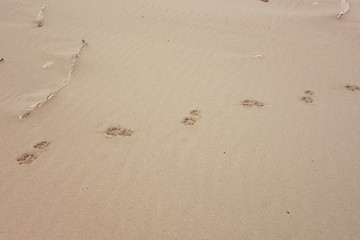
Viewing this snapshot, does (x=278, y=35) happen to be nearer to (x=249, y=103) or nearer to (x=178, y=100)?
(x=249, y=103)

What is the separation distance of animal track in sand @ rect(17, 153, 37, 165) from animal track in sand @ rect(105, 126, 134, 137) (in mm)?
663

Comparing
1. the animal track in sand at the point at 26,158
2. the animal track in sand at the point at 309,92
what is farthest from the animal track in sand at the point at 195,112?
the animal track in sand at the point at 26,158

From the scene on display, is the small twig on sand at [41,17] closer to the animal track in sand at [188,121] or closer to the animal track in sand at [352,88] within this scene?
the animal track in sand at [188,121]

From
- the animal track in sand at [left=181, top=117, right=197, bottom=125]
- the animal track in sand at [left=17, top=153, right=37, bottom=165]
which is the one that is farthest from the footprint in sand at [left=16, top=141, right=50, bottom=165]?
the animal track in sand at [left=181, top=117, right=197, bottom=125]

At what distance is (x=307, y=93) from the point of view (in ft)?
10.9

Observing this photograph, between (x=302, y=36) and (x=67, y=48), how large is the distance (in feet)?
13.2

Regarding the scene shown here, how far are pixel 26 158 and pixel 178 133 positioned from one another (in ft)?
4.52

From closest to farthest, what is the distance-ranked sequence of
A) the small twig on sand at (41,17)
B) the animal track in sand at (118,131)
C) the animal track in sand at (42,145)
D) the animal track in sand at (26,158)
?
the animal track in sand at (26,158) → the animal track in sand at (42,145) → the animal track in sand at (118,131) → the small twig on sand at (41,17)

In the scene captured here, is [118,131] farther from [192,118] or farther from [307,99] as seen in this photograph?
[307,99]

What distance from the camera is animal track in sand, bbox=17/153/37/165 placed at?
2309mm

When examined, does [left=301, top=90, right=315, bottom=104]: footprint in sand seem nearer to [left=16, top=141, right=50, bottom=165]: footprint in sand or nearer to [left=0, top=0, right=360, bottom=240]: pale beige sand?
[left=0, top=0, right=360, bottom=240]: pale beige sand

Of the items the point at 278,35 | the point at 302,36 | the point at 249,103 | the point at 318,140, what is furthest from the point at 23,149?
the point at 302,36

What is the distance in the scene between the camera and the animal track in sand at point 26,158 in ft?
7.57

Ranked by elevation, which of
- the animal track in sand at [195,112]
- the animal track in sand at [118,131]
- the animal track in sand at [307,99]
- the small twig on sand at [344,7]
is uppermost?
the small twig on sand at [344,7]
